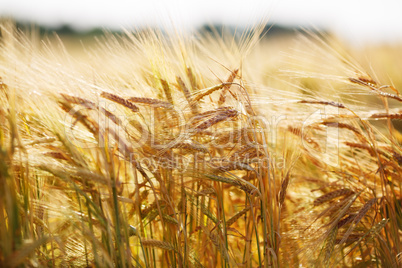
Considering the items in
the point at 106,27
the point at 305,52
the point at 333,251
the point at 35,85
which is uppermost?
the point at 106,27

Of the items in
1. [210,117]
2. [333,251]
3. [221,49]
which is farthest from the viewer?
[221,49]

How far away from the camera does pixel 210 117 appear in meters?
1.14

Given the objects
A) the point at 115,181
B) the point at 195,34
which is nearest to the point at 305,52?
the point at 195,34

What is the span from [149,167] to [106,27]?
73 cm

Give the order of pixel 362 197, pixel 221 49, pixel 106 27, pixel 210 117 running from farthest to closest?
pixel 221 49
pixel 106 27
pixel 362 197
pixel 210 117

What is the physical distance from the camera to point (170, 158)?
43.2 inches

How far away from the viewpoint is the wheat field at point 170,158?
0.95 metres

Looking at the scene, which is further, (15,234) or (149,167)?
(149,167)

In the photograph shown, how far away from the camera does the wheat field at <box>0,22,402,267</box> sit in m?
0.95

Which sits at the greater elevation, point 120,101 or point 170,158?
point 120,101

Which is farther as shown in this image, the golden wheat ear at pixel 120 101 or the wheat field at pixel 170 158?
the golden wheat ear at pixel 120 101

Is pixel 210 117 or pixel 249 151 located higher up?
pixel 210 117

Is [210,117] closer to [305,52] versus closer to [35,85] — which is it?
[35,85]

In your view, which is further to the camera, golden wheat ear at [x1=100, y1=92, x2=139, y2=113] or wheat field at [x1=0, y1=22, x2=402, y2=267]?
golden wheat ear at [x1=100, y1=92, x2=139, y2=113]
